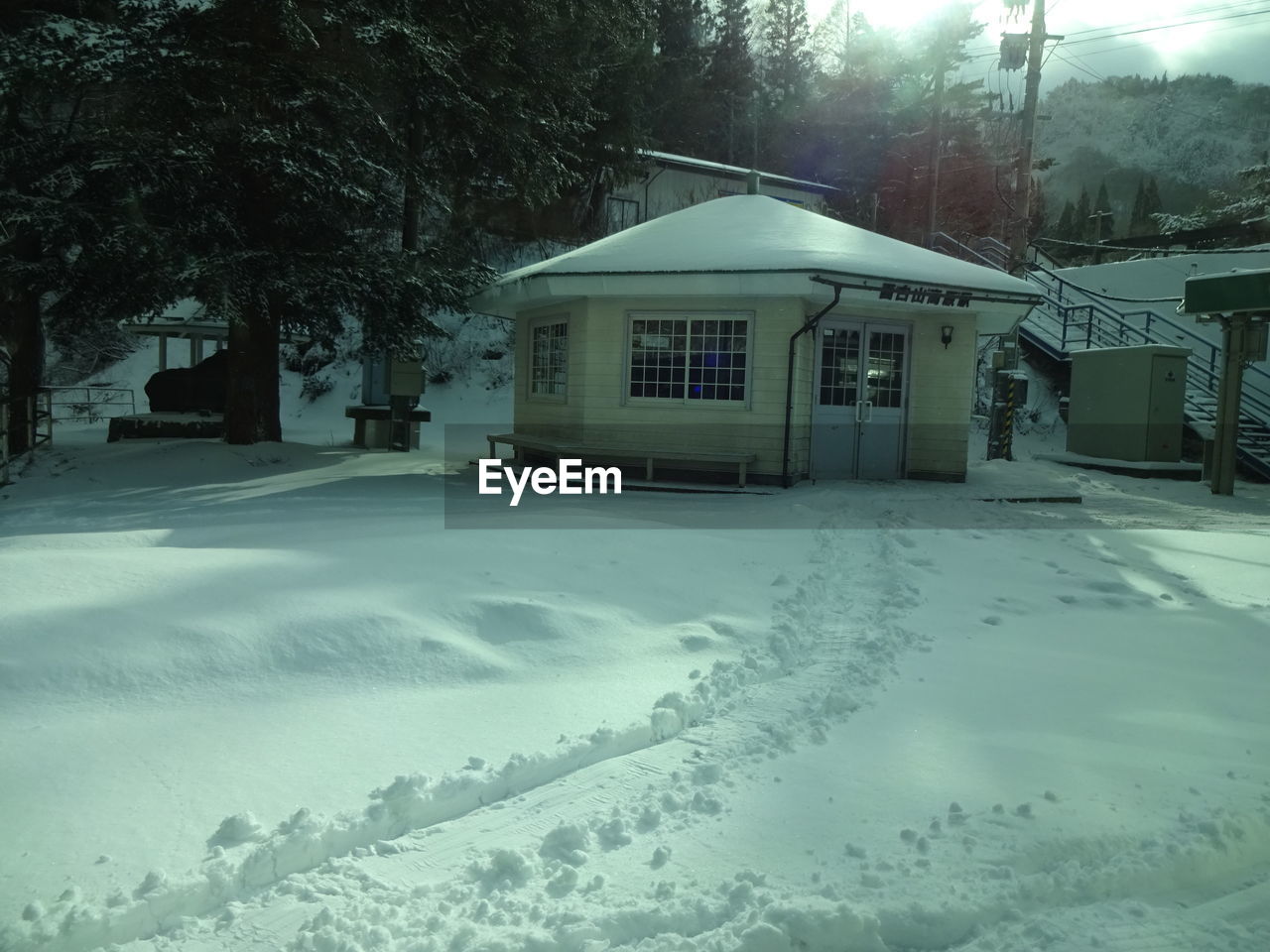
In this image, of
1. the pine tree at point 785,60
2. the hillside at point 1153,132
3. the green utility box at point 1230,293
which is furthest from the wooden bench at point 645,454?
the hillside at point 1153,132

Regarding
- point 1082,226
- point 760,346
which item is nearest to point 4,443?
point 760,346

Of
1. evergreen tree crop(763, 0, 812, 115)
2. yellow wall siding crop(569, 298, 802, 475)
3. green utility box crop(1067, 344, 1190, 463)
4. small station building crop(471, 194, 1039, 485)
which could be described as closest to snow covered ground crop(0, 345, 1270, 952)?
yellow wall siding crop(569, 298, 802, 475)

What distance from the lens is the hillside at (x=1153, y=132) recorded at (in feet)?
477

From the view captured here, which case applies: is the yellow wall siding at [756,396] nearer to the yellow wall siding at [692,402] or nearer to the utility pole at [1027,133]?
the yellow wall siding at [692,402]

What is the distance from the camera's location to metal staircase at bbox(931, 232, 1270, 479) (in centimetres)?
1839

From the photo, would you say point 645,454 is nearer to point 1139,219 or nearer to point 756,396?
point 756,396

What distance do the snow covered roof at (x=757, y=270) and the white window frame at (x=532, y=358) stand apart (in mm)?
291

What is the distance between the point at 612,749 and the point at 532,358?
11.1 meters

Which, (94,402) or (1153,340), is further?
(94,402)

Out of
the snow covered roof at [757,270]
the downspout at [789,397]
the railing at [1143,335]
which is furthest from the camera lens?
the railing at [1143,335]

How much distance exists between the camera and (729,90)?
4334cm

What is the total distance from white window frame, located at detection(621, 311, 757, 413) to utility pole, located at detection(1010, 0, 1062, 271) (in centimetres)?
1067

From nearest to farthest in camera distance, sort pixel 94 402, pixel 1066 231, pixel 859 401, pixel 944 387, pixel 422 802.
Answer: pixel 422 802 → pixel 859 401 → pixel 944 387 → pixel 94 402 → pixel 1066 231

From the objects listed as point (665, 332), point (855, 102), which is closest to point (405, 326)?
point (665, 332)
